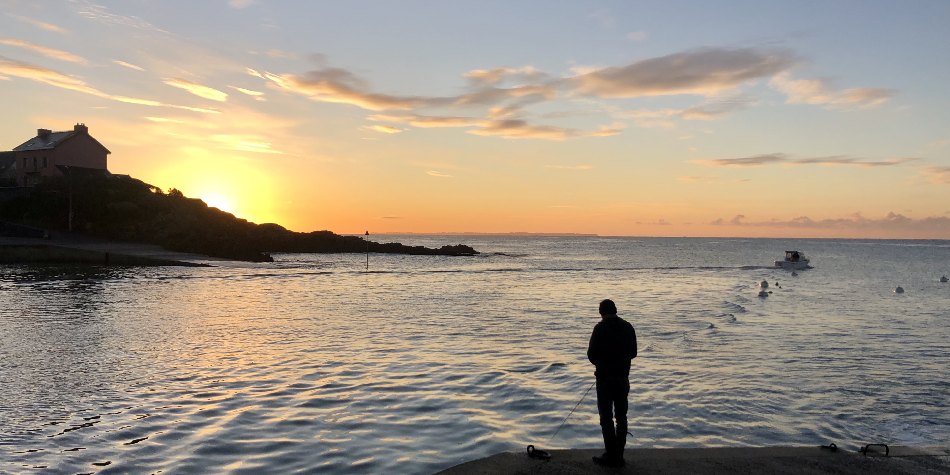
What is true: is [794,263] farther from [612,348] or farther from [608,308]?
[612,348]

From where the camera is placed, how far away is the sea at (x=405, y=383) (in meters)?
10.5

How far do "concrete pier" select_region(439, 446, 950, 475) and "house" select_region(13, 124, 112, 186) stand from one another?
93.6 meters

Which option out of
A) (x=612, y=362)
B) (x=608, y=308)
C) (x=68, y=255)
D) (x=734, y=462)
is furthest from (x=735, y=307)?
(x=68, y=255)

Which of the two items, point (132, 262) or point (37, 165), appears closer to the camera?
point (132, 262)

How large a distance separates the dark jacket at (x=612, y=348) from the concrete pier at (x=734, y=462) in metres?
1.23

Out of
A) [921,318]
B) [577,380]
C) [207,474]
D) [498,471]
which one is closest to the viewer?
[498,471]

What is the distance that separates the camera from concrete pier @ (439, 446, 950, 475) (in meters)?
8.17

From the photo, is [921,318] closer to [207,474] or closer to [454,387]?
[454,387]

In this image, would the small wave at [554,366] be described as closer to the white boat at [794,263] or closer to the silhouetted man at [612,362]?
the silhouetted man at [612,362]

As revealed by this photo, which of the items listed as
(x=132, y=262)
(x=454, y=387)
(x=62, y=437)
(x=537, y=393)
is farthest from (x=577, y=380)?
(x=132, y=262)

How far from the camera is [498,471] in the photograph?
8117 millimetres

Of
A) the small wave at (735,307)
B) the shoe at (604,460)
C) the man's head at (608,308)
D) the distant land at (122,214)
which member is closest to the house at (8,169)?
the distant land at (122,214)

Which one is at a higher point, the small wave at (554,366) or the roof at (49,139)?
the roof at (49,139)

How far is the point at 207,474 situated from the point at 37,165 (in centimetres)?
9527
